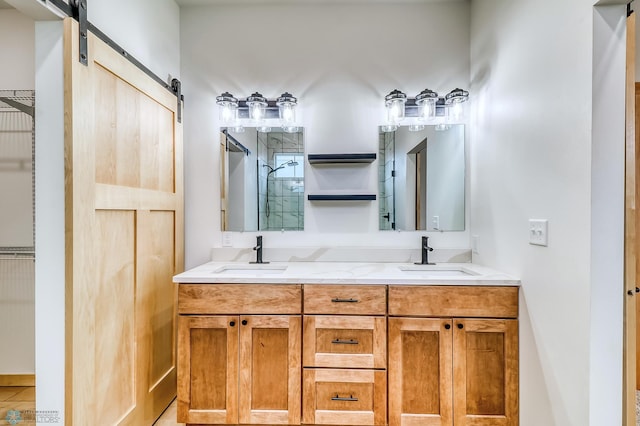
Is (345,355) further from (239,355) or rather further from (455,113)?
(455,113)

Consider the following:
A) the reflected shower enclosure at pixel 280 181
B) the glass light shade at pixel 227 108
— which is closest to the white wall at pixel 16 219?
the glass light shade at pixel 227 108

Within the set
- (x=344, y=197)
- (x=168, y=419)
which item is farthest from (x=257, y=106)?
(x=168, y=419)

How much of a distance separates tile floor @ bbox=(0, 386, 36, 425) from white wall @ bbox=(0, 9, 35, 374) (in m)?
0.11

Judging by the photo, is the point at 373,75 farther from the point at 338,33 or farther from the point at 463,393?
the point at 463,393

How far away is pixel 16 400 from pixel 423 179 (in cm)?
314

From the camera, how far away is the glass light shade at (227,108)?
221cm

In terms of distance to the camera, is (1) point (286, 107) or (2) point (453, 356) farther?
(1) point (286, 107)

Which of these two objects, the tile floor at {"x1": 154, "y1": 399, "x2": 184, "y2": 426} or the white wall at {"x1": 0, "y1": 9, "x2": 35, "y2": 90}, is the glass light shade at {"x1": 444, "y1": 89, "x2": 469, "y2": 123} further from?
the white wall at {"x1": 0, "y1": 9, "x2": 35, "y2": 90}

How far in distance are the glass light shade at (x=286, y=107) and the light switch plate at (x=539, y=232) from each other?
164 cm

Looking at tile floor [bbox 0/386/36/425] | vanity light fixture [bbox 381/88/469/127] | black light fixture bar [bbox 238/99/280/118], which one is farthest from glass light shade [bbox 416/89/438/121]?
tile floor [bbox 0/386/36/425]

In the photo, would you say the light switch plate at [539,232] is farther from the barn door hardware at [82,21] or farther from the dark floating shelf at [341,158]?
the barn door hardware at [82,21]

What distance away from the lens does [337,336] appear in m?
1.73

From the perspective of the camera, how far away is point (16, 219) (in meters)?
2.19

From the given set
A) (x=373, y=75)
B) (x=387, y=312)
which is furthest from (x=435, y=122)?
(x=387, y=312)
